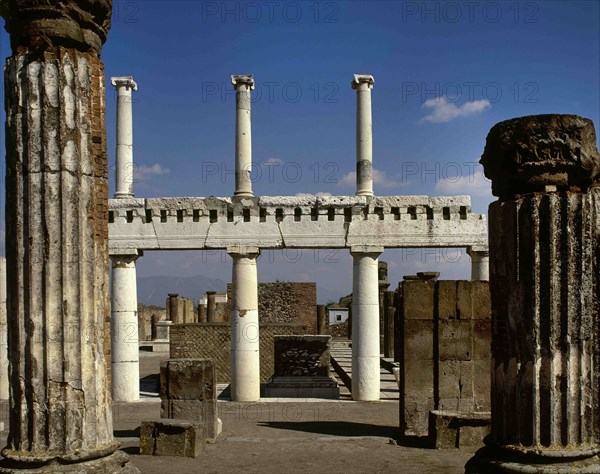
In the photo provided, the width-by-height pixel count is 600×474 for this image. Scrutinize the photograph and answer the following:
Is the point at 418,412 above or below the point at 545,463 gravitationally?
below

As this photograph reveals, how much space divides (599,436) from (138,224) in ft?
36.5

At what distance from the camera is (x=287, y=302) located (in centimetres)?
2683

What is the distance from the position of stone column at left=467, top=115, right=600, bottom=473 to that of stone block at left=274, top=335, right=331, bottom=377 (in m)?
11.7

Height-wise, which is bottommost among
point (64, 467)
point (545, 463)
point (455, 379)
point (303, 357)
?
point (303, 357)

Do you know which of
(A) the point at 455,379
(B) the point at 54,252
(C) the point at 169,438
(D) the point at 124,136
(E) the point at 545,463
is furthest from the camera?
(D) the point at 124,136

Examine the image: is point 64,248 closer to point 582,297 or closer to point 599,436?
point 582,297

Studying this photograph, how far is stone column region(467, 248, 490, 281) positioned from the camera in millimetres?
14234

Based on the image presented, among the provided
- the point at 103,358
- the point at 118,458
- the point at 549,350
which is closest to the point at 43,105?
the point at 103,358

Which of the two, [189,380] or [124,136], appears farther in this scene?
[124,136]

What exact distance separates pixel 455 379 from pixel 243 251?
5359 millimetres

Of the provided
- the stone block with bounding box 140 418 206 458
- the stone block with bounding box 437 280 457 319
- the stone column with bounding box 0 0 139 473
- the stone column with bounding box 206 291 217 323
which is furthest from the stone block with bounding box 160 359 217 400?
the stone column with bounding box 206 291 217 323

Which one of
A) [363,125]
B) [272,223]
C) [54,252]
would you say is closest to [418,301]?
[272,223]

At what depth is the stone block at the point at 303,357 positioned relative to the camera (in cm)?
1686

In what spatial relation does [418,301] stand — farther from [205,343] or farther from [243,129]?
[205,343]
